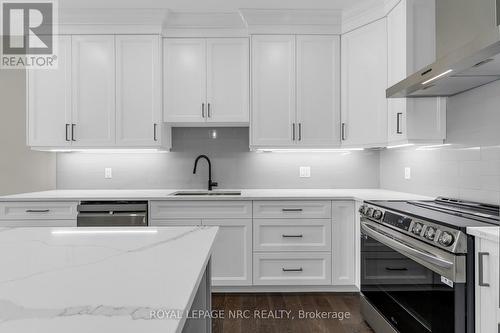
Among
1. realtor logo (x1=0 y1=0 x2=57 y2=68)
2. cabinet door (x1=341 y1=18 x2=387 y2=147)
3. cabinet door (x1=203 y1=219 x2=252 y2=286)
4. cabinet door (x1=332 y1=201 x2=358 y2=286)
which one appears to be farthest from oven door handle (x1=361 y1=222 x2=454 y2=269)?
realtor logo (x1=0 y1=0 x2=57 y2=68)

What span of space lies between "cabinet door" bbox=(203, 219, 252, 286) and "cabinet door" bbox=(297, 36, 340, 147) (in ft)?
3.28

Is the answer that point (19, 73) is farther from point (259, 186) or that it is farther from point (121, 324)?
point (121, 324)

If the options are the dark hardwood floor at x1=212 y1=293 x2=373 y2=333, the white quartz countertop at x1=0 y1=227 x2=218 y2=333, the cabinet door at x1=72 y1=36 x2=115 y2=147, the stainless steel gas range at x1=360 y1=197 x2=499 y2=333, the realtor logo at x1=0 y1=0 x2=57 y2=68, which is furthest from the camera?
the cabinet door at x1=72 y1=36 x2=115 y2=147

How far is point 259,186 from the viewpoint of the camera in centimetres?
349

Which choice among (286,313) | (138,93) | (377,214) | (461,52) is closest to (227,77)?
(138,93)

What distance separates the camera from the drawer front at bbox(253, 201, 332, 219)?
2.87 m

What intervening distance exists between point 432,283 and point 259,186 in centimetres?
209

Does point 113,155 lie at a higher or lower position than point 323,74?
lower

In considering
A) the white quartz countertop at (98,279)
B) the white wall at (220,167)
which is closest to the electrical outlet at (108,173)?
the white wall at (220,167)

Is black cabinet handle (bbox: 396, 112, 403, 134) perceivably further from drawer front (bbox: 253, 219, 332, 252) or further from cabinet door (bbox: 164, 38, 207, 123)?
cabinet door (bbox: 164, 38, 207, 123)

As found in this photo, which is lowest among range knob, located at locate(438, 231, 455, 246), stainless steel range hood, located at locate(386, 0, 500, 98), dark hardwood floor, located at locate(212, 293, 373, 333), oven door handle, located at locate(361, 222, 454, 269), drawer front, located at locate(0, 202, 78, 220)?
dark hardwood floor, located at locate(212, 293, 373, 333)

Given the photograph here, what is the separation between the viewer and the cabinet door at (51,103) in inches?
122

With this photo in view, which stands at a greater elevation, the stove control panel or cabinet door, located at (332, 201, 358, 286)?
the stove control panel

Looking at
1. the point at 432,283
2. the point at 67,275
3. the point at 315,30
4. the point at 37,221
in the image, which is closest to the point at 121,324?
the point at 67,275
